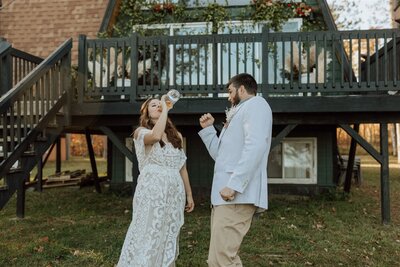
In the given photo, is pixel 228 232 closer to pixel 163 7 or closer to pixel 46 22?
pixel 163 7

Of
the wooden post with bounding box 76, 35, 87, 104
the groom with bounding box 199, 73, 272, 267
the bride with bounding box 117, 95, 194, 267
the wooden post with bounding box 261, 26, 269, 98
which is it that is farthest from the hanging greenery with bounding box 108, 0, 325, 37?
the groom with bounding box 199, 73, 272, 267

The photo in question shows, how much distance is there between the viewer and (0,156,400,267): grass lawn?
4938mm

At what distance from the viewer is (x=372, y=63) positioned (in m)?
8.45

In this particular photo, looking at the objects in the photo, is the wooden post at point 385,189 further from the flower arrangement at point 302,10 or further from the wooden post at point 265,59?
the flower arrangement at point 302,10

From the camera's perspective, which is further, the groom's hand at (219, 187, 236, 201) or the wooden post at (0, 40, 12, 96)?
the wooden post at (0, 40, 12, 96)

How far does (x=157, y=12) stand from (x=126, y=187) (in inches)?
166

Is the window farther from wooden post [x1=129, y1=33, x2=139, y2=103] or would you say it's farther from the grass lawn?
wooden post [x1=129, y1=33, x2=139, y2=103]

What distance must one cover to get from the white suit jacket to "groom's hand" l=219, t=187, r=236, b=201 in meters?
0.03

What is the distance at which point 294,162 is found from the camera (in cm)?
986

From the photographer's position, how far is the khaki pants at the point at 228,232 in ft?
9.52

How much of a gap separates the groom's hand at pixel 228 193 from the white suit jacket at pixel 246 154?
0.03 metres

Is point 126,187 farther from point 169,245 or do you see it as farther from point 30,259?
point 169,245

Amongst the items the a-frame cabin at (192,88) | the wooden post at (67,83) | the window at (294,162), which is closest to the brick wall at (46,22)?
the a-frame cabin at (192,88)

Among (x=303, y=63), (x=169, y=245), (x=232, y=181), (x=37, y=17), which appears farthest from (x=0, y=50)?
(x=37, y=17)
